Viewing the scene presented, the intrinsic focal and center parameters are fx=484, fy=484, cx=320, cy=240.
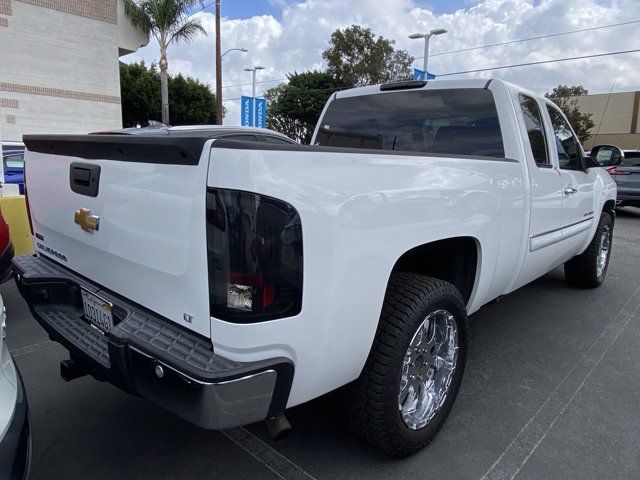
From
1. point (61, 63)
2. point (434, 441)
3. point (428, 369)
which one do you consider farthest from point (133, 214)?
point (61, 63)

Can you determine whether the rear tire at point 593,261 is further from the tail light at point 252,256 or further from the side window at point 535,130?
the tail light at point 252,256

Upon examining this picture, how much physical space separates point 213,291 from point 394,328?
86cm

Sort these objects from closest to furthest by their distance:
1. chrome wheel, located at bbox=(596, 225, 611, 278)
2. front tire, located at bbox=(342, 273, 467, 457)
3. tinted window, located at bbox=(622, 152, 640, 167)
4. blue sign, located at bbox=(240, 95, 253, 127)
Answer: front tire, located at bbox=(342, 273, 467, 457) < chrome wheel, located at bbox=(596, 225, 611, 278) < tinted window, located at bbox=(622, 152, 640, 167) < blue sign, located at bbox=(240, 95, 253, 127)

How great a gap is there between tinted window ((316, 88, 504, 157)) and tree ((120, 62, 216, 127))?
90.5ft

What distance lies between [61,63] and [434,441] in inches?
895

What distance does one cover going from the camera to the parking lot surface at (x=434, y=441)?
2383 millimetres

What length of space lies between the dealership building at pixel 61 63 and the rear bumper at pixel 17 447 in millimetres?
20226

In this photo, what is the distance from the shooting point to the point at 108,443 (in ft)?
8.43

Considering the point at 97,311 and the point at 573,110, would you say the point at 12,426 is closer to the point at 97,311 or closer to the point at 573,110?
the point at 97,311

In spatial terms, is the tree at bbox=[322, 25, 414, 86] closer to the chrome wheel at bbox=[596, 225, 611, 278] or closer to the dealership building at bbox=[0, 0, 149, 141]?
the dealership building at bbox=[0, 0, 149, 141]

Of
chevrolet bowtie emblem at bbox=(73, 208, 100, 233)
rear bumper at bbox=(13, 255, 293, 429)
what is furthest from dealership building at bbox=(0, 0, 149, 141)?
rear bumper at bbox=(13, 255, 293, 429)

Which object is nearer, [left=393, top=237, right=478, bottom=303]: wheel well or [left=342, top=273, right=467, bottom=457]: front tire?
[left=342, top=273, right=467, bottom=457]: front tire

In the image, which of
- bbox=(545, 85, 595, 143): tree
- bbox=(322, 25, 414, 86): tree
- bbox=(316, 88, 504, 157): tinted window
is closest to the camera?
bbox=(316, 88, 504, 157): tinted window

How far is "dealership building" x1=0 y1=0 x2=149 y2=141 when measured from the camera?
1906cm
